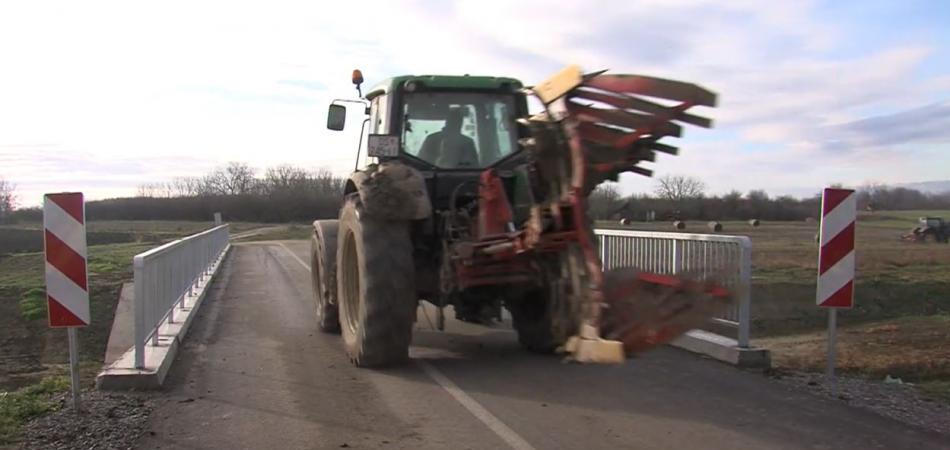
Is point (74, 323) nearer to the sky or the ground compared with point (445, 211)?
nearer to the ground

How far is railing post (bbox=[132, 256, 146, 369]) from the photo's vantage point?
6848 millimetres

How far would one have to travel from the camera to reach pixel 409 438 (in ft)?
17.6

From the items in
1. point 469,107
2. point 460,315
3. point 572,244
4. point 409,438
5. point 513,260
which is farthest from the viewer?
point 460,315

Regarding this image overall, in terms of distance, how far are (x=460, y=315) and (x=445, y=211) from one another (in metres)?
1.75

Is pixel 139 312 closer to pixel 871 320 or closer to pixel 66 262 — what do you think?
pixel 66 262

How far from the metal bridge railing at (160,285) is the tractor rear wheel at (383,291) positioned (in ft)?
6.34

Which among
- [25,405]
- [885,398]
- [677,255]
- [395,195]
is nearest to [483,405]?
[395,195]

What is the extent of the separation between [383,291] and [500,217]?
1220 millimetres

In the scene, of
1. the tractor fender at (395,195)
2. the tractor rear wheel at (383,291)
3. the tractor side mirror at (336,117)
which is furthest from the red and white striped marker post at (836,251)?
the tractor side mirror at (336,117)

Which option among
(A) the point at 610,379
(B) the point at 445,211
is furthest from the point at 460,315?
(A) the point at 610,379

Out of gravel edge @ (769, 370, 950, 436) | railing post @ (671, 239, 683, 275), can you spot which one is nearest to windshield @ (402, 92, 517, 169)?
railing post @ (671, 239, 683, 275)

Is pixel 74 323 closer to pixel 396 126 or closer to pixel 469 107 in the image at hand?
pixel 396 126

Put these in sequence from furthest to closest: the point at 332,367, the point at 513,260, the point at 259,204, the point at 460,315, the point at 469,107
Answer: the point at 259,204, the point at 460,315, the point at 469,107, the point at 332,367, the point at 513,260

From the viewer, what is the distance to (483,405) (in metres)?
6.20
